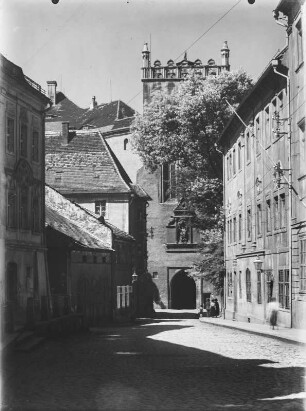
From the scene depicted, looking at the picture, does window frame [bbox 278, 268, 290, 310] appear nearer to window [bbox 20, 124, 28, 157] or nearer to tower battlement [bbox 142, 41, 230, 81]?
window [bbox 20, 124, 28, 157]

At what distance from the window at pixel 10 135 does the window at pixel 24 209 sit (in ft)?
8.19

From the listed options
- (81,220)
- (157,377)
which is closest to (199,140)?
(81,220)

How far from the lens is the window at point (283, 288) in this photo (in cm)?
2898

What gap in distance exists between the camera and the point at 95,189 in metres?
56.8

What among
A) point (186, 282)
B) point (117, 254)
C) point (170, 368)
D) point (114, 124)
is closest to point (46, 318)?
point (170, 368)

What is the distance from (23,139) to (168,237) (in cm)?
3963

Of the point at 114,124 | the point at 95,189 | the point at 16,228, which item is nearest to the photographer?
the point at 16,228

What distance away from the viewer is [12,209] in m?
31.7

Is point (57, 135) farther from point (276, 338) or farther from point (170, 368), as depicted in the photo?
point (170, 368)

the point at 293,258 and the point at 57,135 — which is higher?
the point at 57,135

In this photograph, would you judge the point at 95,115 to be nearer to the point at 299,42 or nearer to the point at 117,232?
the point at 117,232

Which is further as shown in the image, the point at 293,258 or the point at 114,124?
the point at 114,124

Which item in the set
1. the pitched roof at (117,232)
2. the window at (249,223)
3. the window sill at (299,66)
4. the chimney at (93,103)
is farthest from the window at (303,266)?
the chimney at (93,103)

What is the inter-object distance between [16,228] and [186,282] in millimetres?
40998
